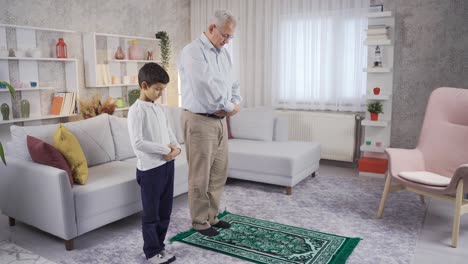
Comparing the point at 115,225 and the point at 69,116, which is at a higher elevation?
the point at 69,116

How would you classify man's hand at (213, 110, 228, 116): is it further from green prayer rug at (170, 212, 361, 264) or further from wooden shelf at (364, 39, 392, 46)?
wooden shelf at (364, 39, 392, 46)

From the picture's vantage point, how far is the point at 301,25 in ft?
17.7

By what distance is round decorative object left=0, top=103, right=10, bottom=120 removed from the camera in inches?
156

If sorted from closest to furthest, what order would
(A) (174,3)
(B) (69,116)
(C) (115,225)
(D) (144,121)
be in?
(D) (144,121)
(C) (115,225)
(B) (69,116)
(A) (174,3)

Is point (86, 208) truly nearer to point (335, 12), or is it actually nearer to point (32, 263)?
point (32, 263)

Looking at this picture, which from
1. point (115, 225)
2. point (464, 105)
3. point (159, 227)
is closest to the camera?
point (159, 227)

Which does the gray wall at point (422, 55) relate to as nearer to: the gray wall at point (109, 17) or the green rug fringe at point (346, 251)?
the green rug fringe at point (346, 251)

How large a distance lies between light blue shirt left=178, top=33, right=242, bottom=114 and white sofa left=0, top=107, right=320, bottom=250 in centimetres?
88

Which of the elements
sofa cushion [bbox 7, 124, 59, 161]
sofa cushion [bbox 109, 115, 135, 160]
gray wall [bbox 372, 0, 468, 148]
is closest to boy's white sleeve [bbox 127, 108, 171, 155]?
sofa cushion [bbox 7, 124, 59, 161]

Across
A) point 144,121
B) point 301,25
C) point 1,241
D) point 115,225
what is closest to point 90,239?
point 115,225

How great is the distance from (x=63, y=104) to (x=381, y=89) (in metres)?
3.57

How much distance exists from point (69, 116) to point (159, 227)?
2.63 meters

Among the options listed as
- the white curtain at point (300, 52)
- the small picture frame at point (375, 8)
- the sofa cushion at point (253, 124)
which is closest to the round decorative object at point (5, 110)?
the sofa cushion at point (253, 124)

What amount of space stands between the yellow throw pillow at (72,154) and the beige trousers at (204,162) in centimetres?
76
